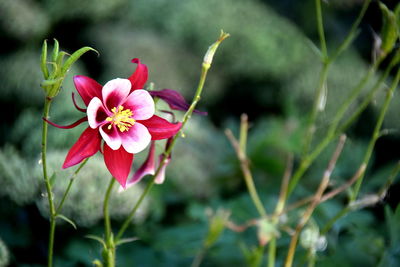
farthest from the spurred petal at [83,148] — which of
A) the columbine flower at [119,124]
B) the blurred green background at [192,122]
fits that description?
the blurred green background at [192,122]

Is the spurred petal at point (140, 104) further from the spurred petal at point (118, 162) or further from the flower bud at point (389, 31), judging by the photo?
the flower bud at point (389, 31)

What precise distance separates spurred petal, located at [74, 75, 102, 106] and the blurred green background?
28 cm

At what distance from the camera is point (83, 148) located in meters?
0.41

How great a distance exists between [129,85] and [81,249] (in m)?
0.42

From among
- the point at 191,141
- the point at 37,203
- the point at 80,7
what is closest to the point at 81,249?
the point at 37,203

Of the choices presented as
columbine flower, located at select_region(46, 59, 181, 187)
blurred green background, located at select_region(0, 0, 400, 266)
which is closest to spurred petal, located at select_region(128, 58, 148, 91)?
columbine flower, located at select_region(46, 59, 181, 187)

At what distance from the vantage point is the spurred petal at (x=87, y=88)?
0.40 metres

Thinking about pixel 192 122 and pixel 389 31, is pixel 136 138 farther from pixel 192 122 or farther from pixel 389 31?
pixel 192 122

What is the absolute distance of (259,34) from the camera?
4.86 feet

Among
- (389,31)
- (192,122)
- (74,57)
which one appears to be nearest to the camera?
(74,57)

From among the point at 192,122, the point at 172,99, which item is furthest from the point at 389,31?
the point at 192,122

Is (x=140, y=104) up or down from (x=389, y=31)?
down

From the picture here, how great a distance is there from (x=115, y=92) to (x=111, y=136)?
0.04 metres

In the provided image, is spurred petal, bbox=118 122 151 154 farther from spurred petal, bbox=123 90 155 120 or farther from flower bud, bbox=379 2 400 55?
flower bud, bbox=379 2 400 55
